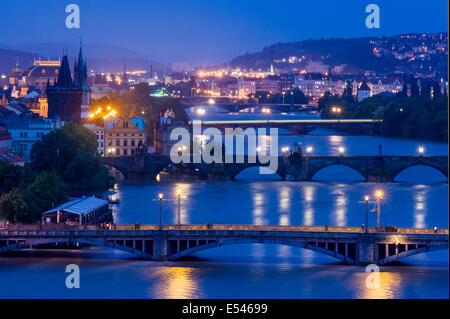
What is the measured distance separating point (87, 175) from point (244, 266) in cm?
929

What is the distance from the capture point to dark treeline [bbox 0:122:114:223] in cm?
1730

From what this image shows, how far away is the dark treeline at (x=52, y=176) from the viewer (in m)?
17.3

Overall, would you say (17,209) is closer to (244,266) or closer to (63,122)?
(244,266)

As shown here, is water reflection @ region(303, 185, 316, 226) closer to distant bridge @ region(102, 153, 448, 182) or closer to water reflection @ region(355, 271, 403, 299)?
distant bridge @ region(102, 153, 448, 182)

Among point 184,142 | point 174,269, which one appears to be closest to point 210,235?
point 174,269

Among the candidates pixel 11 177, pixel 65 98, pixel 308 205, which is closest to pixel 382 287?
pixel 308 205

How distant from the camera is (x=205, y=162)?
1068 inches

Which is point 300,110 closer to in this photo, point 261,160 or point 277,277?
point 261,160

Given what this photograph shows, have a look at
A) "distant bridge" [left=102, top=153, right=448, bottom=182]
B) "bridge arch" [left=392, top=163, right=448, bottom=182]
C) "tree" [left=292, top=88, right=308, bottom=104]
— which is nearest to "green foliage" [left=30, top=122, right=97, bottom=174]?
"distant bridge" [left=102, top=153, right=448, bottom=182]

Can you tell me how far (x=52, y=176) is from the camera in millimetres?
20000

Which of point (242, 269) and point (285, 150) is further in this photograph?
point (285, 150)

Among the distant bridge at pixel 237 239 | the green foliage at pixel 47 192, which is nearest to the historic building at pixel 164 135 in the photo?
the green foliage at pixel 47 192

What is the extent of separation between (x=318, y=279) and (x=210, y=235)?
Result: 1724 millimetres
